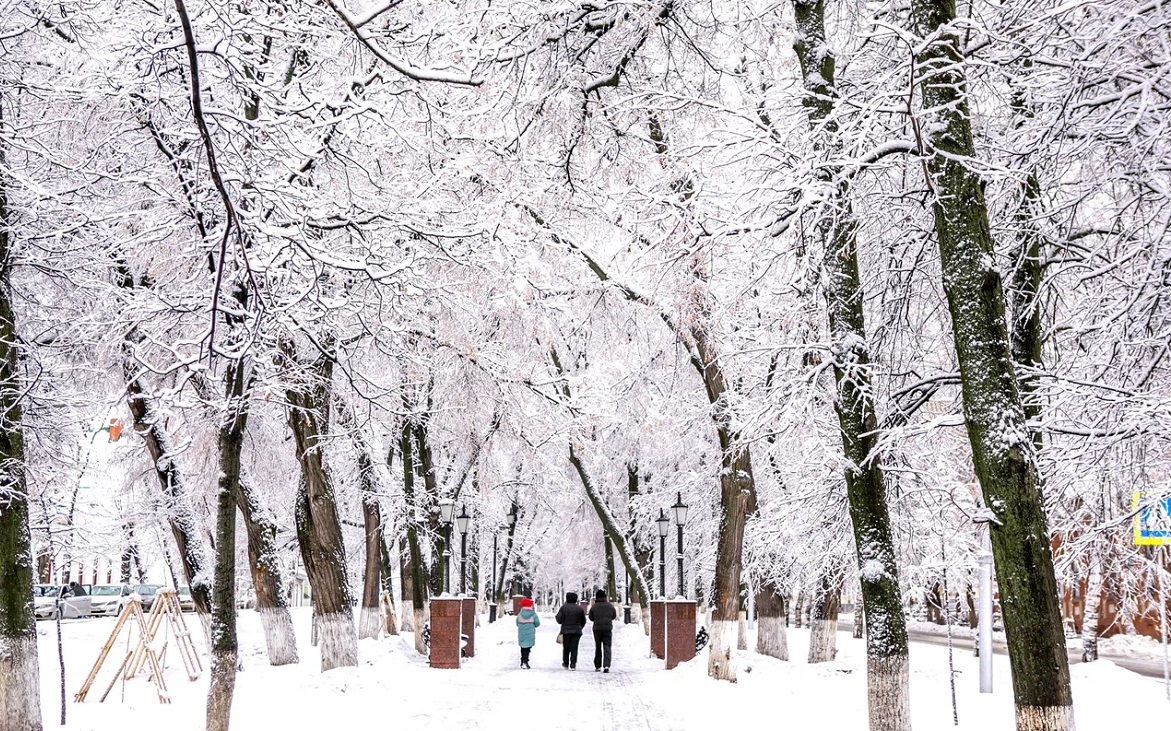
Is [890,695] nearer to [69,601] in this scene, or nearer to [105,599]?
[69,601]

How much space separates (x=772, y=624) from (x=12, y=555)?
16.6 m

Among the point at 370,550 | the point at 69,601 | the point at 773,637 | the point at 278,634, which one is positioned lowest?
the point at 69,601

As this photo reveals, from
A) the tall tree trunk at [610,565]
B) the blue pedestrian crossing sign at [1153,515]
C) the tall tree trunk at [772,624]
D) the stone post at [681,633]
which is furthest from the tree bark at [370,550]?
the blue pedestrian crossing sign at [1153,515]

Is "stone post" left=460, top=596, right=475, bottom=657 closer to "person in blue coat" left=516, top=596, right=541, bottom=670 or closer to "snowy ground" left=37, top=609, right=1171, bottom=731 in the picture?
"person in blue coat" left=516, top=596, right=541, bottom=670

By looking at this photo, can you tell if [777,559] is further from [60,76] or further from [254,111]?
[60,76]

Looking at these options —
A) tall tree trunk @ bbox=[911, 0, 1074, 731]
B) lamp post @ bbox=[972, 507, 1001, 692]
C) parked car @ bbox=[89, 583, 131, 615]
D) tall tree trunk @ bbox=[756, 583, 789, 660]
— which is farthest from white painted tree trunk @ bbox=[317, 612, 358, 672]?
parked car @ bbox=[89, 583, 131, 615]

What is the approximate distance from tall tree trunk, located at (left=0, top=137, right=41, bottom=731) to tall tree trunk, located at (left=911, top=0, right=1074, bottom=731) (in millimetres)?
8805

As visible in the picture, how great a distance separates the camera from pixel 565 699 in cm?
1572

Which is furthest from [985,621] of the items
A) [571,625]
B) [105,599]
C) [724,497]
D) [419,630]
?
[105,599]

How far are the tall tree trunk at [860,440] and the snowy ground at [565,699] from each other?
2779 mm

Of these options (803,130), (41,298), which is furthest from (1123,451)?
(41,298)

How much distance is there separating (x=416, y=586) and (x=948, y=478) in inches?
595

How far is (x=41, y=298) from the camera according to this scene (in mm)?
13500

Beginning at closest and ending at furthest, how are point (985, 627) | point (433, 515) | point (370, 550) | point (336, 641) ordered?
1. point (985, 627)
2. point (336, 641)
3. point (433, 515)
4. point (370, 550)
